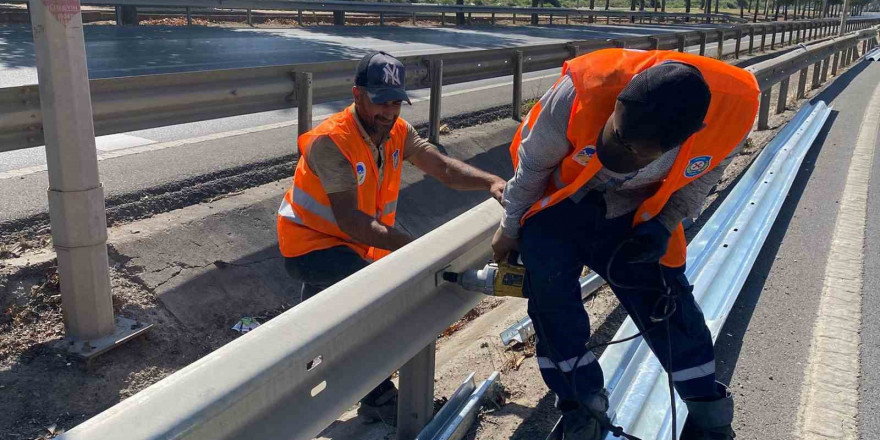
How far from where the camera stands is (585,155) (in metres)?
2.71

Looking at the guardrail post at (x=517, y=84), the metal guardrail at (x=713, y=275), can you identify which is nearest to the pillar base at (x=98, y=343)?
the metal guardrail at (x=713, y=275)

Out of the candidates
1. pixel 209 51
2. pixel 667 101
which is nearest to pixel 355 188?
pixel 667 101

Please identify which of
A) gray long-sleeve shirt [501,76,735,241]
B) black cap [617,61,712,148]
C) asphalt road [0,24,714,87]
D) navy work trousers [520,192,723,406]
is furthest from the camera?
asphalt road [0,24,714,87]

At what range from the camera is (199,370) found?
1.89 metres

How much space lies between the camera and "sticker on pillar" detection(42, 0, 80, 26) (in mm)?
3713

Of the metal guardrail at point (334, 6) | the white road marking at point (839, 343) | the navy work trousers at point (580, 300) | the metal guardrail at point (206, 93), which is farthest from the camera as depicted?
the metal guardrail at point (334, 6)

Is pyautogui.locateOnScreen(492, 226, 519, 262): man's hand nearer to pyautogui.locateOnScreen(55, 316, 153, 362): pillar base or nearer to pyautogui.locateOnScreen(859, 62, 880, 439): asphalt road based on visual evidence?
pyautogui.locateOnScreen(859, 62, 880, 439): asphalt road

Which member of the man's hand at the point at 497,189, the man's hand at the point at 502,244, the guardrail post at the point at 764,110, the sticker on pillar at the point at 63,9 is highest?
the sticker on pillar at the point at 63,9

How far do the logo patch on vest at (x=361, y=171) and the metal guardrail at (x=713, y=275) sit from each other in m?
1.40

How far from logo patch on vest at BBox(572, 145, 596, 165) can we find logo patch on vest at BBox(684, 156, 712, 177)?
0.37 meters

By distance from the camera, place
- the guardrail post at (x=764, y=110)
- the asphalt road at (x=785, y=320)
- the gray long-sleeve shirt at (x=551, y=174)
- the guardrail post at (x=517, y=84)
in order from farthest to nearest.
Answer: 1. the guardrail post at (x=764, y=110)
2. the guardrail post at (x=517, y=84)
3. the asphalt road at (x=785, y=320)
4. the gray long-sleeve shirt at (x=551, y=174)

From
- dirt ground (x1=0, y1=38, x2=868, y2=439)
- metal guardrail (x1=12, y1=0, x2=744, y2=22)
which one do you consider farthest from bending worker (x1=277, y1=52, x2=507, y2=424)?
metal guardrail (x1=12, y1=0, x2=744, y2=22)

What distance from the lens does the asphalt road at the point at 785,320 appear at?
3.38 meters

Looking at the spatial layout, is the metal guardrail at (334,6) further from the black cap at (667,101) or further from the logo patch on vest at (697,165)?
the black cap at (667,101)
